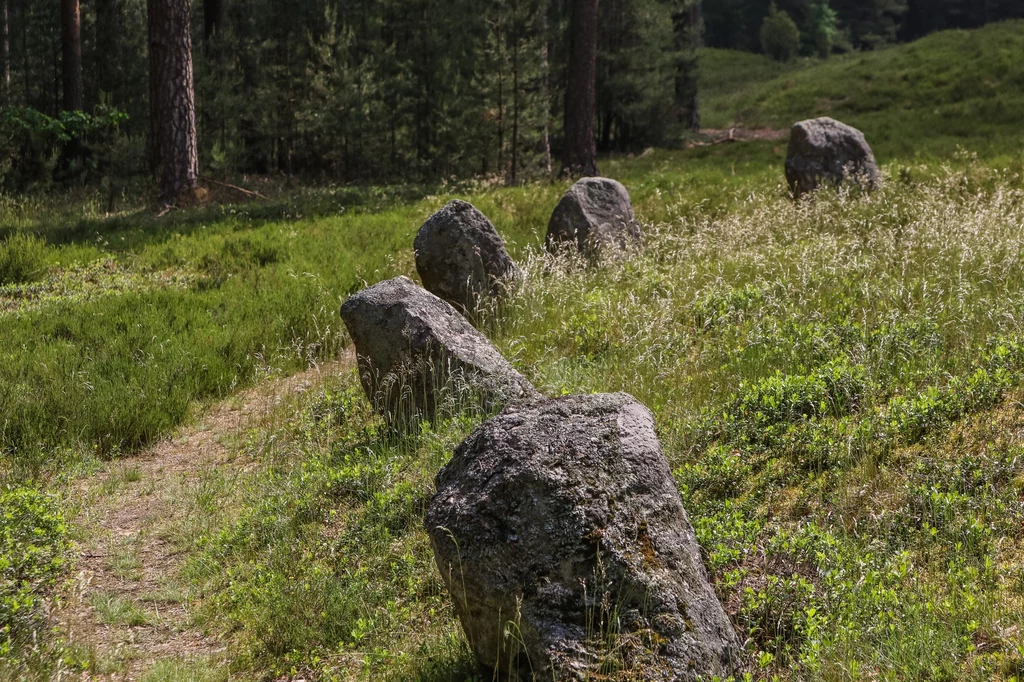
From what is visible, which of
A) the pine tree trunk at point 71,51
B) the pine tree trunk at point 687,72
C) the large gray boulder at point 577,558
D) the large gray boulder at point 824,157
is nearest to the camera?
the large gray boulder at point 577,558

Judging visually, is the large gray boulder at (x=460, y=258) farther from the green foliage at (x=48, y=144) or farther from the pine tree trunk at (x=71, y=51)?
the pine tree trunk at (x=71, y=51)

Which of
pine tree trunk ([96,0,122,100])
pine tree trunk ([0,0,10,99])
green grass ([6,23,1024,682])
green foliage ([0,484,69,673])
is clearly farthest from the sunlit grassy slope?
pine tree trunk ([0,0,10,99])

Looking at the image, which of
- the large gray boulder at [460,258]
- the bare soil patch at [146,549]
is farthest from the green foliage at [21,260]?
the large gray boulder at [460,258]

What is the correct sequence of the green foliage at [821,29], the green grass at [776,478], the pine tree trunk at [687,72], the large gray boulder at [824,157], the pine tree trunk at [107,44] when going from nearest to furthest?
the green grass at [776,478], the large gray boulder at [824,157], the pine tree trunk at [107,44], the pine tree trunk at [687,72], the green foliage at [821,29]

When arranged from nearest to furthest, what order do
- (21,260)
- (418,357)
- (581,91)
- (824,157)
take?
(418,357)
(21,260)
(824,157)
(581,91)

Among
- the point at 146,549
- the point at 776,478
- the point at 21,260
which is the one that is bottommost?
the point at 146,549

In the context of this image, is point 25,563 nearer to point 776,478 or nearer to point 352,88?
point 776,478

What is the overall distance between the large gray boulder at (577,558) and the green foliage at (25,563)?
2.02 m

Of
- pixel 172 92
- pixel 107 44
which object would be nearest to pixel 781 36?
pixel 107 44

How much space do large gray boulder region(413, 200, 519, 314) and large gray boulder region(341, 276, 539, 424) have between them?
6.45ft

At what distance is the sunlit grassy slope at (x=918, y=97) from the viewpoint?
17.9 metres

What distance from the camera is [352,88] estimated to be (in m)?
17.8

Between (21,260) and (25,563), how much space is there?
264 inches

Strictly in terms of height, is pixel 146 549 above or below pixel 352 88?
below
